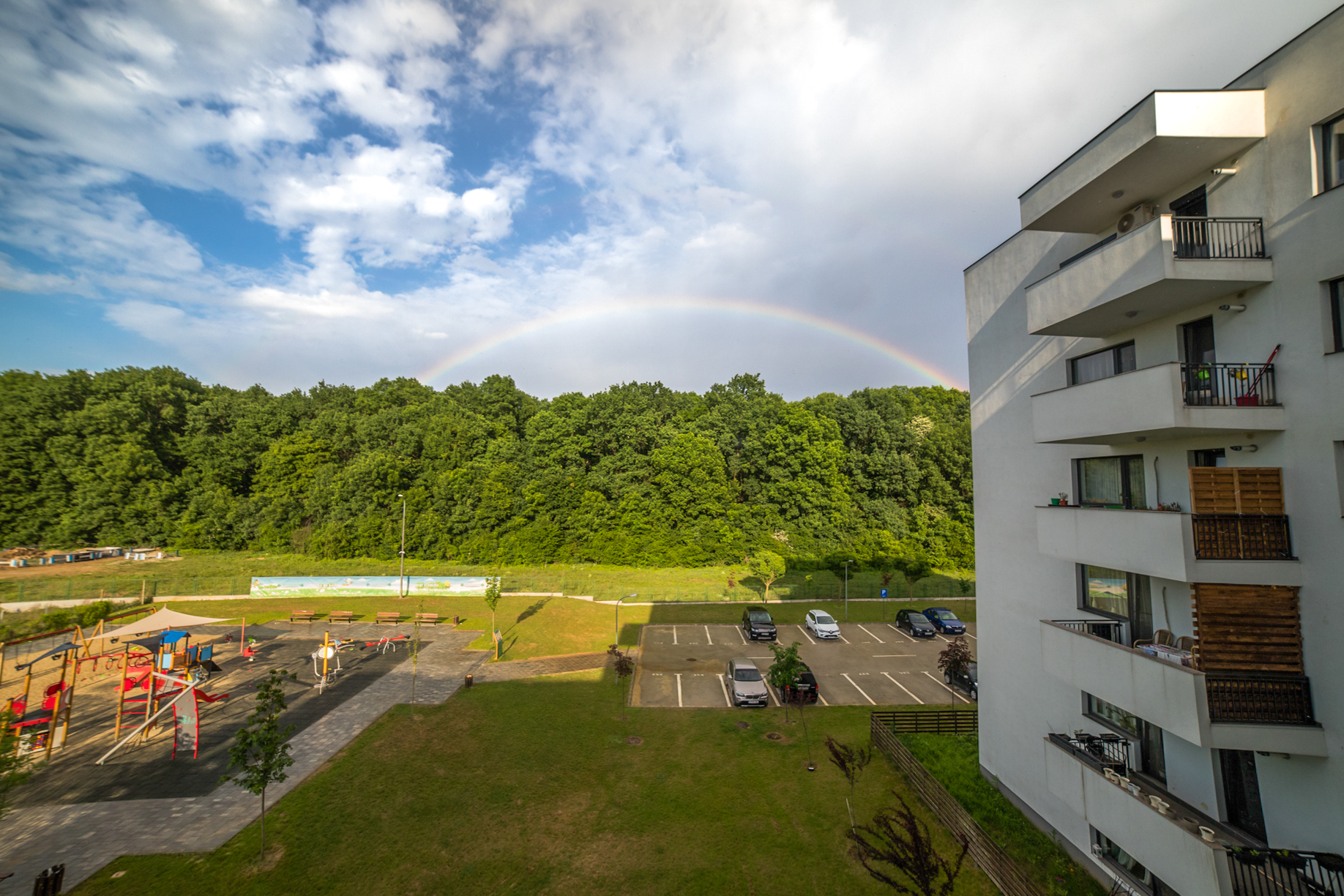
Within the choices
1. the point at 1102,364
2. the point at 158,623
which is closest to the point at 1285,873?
the point at 1102,364

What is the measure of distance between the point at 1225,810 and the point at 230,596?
48.2 metres

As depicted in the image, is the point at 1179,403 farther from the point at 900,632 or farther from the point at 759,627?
the point at 900,632

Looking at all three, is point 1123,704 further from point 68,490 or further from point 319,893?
point 68,490

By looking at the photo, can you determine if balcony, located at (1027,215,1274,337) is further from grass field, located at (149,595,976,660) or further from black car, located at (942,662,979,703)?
grass field, located at (149,595,976,660)

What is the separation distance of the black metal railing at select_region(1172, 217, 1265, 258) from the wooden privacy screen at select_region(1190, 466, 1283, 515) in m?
3.13

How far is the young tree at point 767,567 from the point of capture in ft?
129

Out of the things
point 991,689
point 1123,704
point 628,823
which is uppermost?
point 1123,704

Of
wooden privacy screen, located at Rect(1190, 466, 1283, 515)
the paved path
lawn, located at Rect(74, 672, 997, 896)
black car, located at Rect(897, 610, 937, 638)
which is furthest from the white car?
wooden privacy screen, located at Rect(1190, 466, 1283, 515)

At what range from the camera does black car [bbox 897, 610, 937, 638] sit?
95.8ft

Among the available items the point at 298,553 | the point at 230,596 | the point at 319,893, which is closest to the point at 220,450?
the point at 298,553

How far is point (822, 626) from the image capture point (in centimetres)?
2888

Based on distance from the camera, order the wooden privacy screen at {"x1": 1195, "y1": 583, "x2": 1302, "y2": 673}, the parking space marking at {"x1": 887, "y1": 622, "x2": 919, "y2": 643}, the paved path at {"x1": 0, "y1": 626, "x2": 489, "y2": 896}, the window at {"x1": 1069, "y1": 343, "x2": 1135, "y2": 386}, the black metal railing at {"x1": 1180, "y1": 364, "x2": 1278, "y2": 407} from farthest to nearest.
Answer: the parking space marking at {"x1": 887, "y1": 622, "x2": 919, "y2": 643} < the paved path at {"x1": 0, "y1": 626, "x2": 489, "y2": 896} < the window at {"x1": 1069, "y1": 343, "x2": 1135, "y2": 386} < the black metal railing at {"x1": 1180, "y1": 364, "x2": 1278, "y2": 407} < the wooden privacy screen at {"x1": 1195, "y1": 583, "x2": 1302, "y2": 673}

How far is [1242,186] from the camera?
823 centimetres

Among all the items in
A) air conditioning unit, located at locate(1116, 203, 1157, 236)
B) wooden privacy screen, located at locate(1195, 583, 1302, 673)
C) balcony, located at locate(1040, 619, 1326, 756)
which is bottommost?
balcony, located at locate(1040, 619, 1326, 756)
